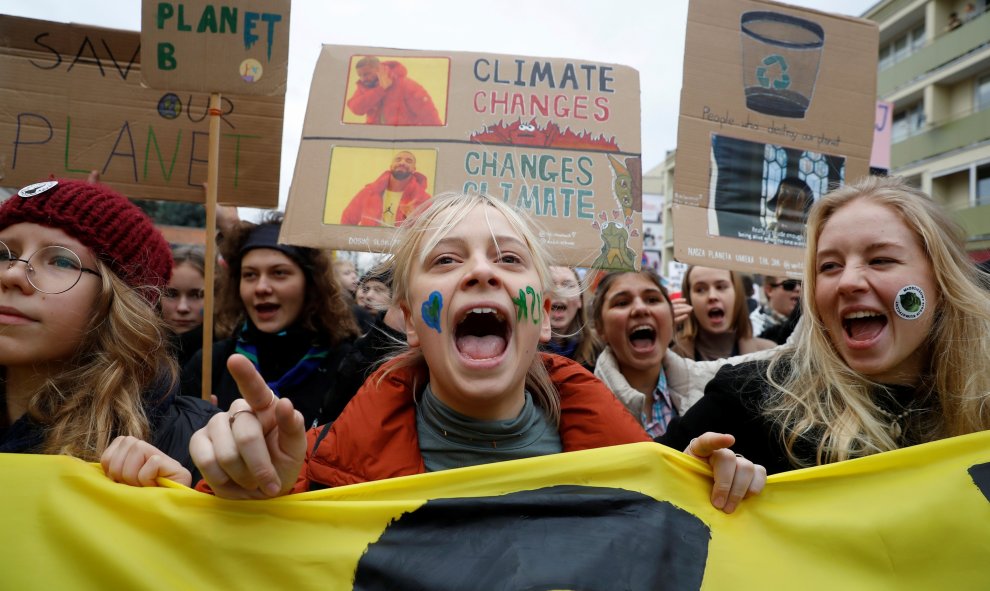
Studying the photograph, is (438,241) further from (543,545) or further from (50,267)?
(50,267)

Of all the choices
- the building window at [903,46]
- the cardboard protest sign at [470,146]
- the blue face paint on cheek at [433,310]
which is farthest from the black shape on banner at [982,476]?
the building window at [903,46]

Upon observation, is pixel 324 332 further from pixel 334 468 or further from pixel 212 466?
pixel 212 466

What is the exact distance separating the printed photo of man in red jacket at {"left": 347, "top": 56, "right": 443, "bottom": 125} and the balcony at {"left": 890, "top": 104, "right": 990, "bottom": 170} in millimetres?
26612

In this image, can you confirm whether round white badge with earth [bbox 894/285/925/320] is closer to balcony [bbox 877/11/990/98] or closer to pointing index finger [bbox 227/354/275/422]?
pointing index finger [bbox 227/354/275/422]

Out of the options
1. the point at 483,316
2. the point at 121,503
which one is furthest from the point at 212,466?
the point at 483,316

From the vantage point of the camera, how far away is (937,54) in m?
25.8

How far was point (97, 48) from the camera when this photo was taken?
10.0 feet

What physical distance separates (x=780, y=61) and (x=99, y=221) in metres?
2.98

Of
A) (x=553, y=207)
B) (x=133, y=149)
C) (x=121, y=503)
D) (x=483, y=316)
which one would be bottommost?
(x=121, y=503)

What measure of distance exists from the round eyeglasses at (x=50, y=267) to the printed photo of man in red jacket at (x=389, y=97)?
4.71 ft

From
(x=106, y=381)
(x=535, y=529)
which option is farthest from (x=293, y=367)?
(x=535, y=529)

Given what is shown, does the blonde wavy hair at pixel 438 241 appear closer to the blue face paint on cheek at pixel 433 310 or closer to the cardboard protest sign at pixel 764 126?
the blue face paint on cheek at pixel 433 310

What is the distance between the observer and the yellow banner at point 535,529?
137cm

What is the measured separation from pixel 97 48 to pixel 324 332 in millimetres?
1617
